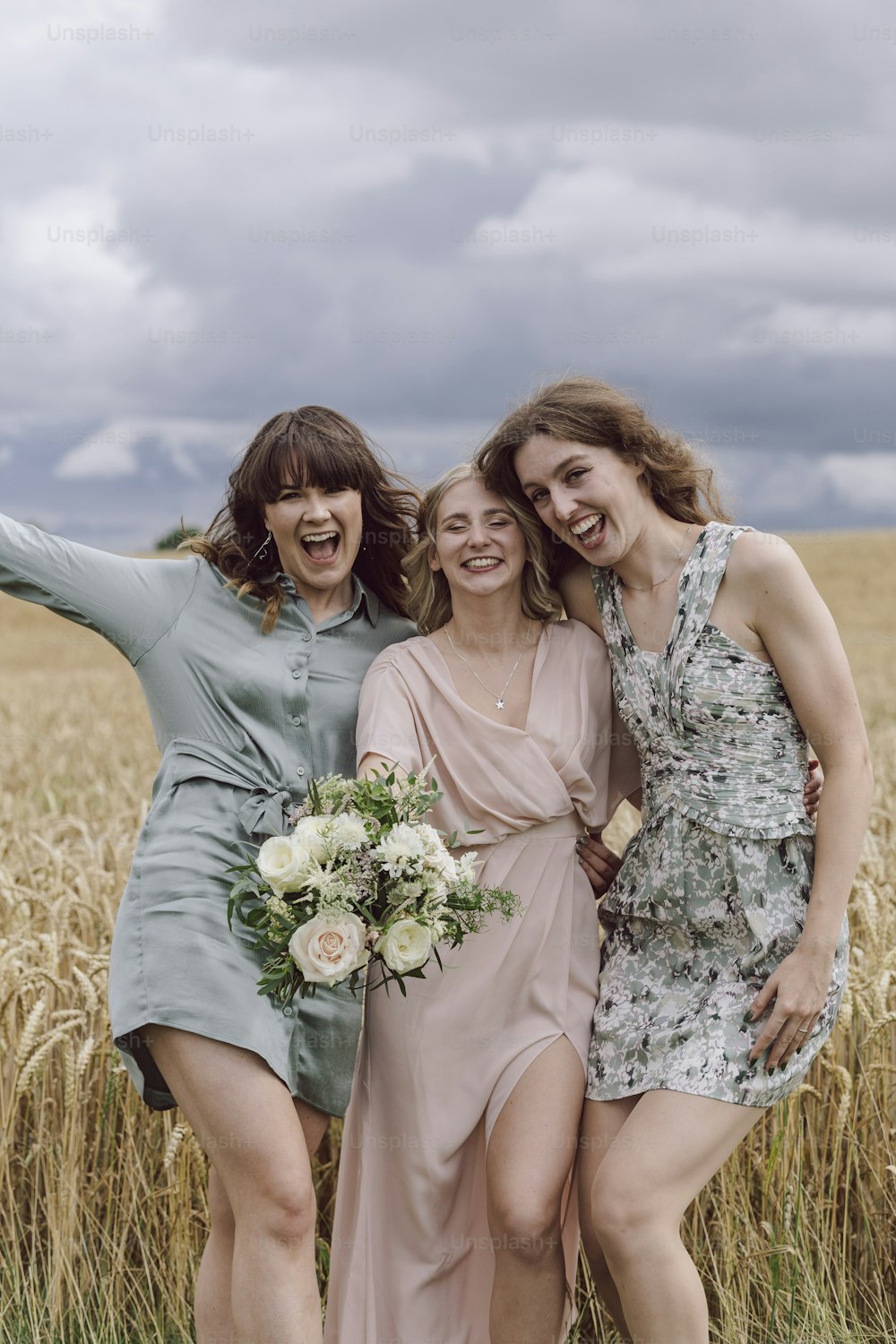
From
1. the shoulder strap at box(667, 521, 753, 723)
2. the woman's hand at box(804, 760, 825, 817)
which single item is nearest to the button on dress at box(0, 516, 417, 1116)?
the shoulder strap at box(667, 521, 753, 723)

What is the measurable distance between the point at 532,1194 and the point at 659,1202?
1.09 feet

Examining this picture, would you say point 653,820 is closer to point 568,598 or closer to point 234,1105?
point 568,598

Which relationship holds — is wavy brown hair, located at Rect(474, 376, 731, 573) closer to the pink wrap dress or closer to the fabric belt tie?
the pink wrap dress

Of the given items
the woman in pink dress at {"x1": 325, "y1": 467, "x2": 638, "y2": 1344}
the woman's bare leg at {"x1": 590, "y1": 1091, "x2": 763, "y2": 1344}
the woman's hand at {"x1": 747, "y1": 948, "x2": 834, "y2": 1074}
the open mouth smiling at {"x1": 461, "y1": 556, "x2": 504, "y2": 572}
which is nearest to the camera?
the woman's bare leg at {"x1": 590, "y1": 1091, "x2": 763, "y2": 1344}

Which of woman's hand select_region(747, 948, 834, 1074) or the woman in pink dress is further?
the woman in pink dress

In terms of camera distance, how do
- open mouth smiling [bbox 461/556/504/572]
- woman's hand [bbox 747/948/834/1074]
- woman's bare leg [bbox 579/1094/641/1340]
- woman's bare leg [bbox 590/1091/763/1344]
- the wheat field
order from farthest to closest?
the wheat field < open mouth smiling [bbox 461/556/504/572] < woman's bare leg [bbox 579/1094/641/1340] < woman's hand [bbox 747/948/834/1074] < woman's bare leg [bbox 590/1091/763/1344]

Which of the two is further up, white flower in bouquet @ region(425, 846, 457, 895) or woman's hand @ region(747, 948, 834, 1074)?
white flower in bouquet @ region(425, 846, 457, 895)

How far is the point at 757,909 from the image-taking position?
3031 millimetres

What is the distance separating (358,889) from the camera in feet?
8.84

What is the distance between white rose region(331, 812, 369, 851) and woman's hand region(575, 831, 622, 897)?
0.94m

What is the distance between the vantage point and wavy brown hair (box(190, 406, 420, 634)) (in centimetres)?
340

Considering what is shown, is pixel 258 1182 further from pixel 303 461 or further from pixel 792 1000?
pixel 303 461

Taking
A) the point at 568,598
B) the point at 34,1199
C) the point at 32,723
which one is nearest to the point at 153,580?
the point at 568,598

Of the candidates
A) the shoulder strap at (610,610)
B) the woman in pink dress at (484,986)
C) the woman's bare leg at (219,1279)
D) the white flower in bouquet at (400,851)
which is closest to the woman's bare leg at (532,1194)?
the woman in pink dress at (484,986)
